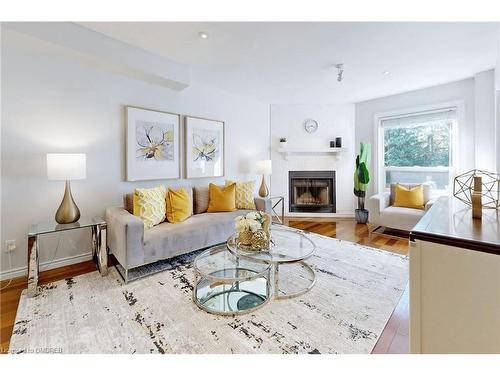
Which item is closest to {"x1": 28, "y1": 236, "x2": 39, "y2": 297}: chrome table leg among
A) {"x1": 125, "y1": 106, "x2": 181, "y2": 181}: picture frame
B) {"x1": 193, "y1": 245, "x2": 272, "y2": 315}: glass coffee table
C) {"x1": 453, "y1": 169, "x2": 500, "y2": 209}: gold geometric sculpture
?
{"x1": 125, "y1": 106, "x2": 181, "y2": 181}: picture frame

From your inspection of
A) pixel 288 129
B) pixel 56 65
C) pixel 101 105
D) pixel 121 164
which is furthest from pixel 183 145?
pixel 288 129

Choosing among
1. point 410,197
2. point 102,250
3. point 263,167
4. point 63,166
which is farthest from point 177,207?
point 410,197

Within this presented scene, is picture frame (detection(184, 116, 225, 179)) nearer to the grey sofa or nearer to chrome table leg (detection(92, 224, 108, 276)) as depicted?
the grey sofa

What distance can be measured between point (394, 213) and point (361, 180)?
3.18 feet

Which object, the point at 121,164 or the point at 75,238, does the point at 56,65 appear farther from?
the point at 75,238

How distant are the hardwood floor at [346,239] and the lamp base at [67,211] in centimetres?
57

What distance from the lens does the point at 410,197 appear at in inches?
143

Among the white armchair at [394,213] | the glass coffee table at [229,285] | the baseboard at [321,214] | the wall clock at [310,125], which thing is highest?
the wall clock at [310,125]

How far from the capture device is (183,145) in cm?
350

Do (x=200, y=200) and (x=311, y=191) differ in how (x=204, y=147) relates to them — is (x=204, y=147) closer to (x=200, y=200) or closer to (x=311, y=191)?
(x=200, y=200)

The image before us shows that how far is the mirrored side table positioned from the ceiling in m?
1.84

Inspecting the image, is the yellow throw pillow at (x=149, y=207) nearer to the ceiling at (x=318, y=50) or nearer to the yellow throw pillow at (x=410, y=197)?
the ceiling at (x=318, y=50)

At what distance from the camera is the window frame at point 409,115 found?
3.62 m

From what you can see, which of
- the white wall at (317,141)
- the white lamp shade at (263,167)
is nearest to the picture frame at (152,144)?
the white lamp shade at (263,167)
